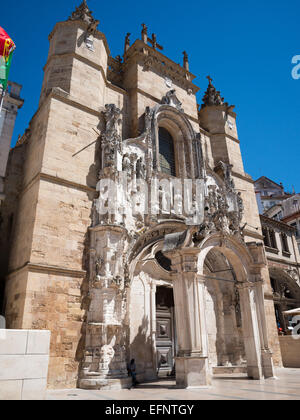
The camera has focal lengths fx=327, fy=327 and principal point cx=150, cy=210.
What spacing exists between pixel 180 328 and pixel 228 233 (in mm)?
3928

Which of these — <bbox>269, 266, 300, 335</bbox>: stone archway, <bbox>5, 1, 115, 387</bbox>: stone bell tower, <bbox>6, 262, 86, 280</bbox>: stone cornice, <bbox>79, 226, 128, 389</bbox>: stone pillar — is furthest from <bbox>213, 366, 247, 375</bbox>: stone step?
<bbox>269, 266, 300, 335</bbox>: stone archway

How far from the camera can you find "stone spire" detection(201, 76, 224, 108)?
20831mm

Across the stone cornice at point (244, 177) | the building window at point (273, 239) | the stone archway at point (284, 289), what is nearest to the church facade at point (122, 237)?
the stone cornice at point (244, 177)

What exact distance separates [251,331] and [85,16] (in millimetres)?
15281

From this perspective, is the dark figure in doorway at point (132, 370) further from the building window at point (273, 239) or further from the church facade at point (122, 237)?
the building window at point (273, 239)

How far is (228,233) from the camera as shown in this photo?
11.7 metres

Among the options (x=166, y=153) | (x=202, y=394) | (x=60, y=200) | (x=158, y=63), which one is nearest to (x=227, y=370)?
(x=202, y=394)

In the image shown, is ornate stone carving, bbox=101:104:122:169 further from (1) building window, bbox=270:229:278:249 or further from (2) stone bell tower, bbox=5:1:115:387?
(1) building window, bbox=270:229:278:249

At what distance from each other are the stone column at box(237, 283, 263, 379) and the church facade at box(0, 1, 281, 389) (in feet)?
0.14

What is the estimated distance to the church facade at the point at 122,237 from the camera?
9.56m
